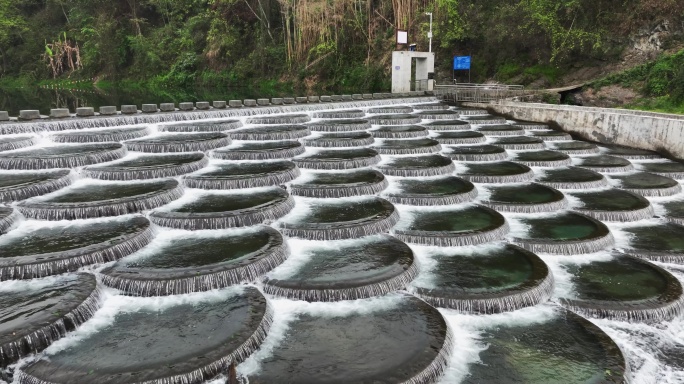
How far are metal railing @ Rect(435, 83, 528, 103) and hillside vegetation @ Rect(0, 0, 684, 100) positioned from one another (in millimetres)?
4292

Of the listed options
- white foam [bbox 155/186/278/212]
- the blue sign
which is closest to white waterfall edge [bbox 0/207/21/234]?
white foam [bbox 155/186/278/212]

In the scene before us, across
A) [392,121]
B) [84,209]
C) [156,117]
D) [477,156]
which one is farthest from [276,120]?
[84,209]

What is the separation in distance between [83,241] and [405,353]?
687 centimetres

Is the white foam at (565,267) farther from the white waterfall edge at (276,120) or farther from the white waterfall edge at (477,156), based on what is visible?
the white waterfall edge at (276,120)

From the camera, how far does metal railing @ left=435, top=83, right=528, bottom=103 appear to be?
26.5 meters

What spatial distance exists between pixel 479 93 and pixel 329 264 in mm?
20628

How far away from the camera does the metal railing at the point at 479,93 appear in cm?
2645

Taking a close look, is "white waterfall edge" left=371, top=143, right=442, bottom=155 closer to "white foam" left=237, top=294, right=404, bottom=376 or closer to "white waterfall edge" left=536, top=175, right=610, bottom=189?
"white waterfall edge" left=536, top=175, right=610, bottom=189

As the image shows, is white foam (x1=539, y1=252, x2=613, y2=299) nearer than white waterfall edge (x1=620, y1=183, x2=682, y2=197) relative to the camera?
Yes

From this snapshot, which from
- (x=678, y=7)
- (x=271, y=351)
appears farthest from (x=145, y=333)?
(x=678, y=7)

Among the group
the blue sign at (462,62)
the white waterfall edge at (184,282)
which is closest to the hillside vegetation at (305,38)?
the blue sign at (462,62)

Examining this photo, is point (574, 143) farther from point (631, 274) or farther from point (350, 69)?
point (350, 69)

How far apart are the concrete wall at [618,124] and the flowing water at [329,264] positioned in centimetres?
153

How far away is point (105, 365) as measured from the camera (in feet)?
21.3
